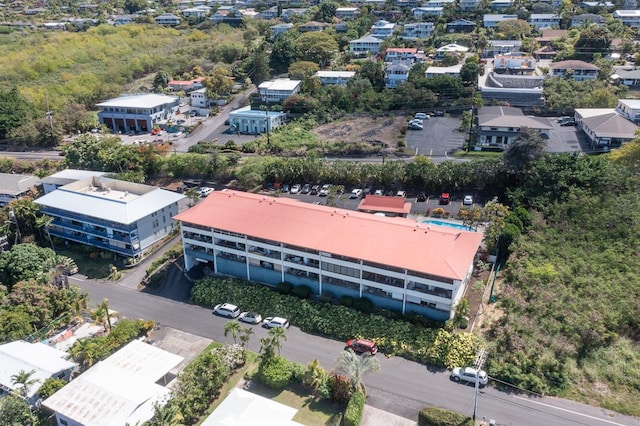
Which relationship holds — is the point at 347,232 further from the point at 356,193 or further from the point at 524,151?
the point at 524,151

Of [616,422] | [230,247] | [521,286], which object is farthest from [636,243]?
[230,247]

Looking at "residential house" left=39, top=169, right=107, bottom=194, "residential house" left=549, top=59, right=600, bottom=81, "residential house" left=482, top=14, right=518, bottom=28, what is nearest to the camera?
"residential house" left=39, top=169, right=107, bottom=194

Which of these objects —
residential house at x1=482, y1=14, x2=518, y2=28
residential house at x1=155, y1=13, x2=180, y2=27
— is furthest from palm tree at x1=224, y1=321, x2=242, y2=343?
residential house at x1=155, y1=13, x2=180, y2=27

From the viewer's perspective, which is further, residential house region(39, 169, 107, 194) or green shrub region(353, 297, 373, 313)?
residential house region(39, 169, 107, 194)

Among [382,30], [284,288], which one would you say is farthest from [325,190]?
[382,30]

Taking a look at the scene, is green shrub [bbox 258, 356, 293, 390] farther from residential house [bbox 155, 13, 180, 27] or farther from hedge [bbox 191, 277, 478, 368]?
residential house [bbox 155, 13, 180, 27]

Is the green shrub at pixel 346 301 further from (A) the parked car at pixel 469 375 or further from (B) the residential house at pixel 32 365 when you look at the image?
(B) the residential house at pixel 32 365

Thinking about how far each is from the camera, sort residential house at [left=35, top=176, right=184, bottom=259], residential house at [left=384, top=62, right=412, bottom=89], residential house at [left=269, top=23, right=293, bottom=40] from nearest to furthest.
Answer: residential house at [left=35, top=176, right=184, bottom=259] < residential house at [left=384, top=62, right=412, bottom=89] < residential house at [left=269, top=23, right=293, bottom=40]
